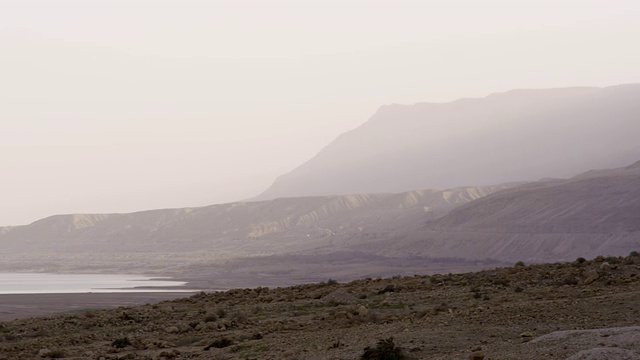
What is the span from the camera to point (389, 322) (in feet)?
60.1

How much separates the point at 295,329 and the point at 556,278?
24.2 feet

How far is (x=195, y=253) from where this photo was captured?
436 feet

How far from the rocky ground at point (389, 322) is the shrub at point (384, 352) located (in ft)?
1.63

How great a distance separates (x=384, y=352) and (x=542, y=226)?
86868mm

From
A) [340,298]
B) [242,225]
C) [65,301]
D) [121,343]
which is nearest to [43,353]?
[121,343]

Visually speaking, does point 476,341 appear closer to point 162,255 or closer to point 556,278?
point 556,278

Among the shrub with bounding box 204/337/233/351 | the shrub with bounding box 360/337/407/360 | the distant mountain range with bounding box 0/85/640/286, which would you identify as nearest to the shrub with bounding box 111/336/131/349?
the shrub with bounding box 204/337/233/351

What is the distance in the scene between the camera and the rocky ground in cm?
1449

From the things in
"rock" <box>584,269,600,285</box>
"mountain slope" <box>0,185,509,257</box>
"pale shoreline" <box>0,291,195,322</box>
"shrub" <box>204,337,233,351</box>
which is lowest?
"pale shoreline" <box>0,291,195,322</box>

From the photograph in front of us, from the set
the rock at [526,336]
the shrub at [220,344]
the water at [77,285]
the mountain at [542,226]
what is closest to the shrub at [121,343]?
the shrub at [220,344]

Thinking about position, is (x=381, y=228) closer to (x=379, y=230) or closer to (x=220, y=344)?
(x=379, y=230)

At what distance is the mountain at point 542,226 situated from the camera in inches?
3501

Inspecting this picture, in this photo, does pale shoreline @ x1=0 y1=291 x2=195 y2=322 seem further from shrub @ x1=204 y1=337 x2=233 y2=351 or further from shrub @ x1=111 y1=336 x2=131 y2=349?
shrub @ x1=204 y1=337 x2=233 y2=351

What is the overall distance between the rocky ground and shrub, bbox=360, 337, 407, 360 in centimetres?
50
